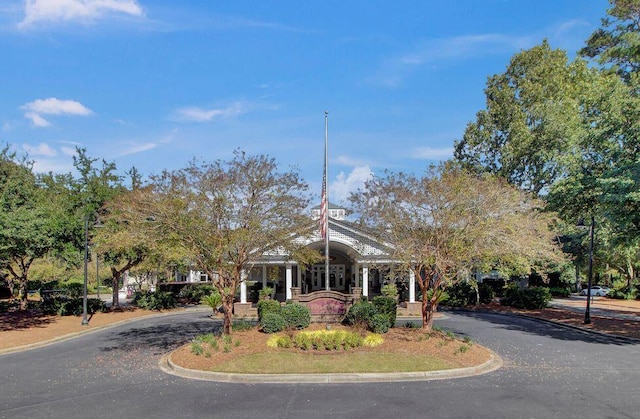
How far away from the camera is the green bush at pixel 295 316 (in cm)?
1931

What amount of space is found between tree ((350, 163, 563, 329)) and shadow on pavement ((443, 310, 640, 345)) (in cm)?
444

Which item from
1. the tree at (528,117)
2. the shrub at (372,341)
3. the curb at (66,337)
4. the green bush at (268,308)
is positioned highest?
the tree at (528,117)

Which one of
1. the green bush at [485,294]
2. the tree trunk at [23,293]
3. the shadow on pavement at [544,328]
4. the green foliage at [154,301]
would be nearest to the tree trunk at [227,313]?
the shadow on pavement at [544,328]

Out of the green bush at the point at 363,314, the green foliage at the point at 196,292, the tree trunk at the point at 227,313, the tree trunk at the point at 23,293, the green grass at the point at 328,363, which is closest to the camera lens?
the green grass at the point at 328,363

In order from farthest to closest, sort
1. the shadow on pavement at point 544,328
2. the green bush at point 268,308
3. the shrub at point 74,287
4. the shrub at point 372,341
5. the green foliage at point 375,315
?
the shrub at point 74,287 < the green bush at point 268,308 < the shadow on pavement at point 544,328 < the green foliage at point 375,315 < the shrub at point 372,341

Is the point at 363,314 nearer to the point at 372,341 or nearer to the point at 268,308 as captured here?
the point at 372,341

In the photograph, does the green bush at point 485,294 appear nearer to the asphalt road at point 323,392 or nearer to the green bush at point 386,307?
the asphalt road at point 323,392

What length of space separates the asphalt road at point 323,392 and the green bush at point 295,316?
4.88 meters

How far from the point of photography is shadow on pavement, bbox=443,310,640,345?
19297 millimetres

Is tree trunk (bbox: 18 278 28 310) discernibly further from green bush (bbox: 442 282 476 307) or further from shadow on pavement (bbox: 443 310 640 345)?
green bush (bbox: 442 282 476 307)

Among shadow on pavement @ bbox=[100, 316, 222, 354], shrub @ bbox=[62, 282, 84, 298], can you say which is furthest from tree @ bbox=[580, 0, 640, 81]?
shrub @ bbox=[62, 282, 84, 298]

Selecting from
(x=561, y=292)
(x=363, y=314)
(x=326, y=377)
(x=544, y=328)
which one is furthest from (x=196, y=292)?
(x=561, y=292)

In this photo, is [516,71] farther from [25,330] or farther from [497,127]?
[25,330]

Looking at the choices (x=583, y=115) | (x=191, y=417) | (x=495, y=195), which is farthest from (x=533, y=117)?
(x=191, y=417)
